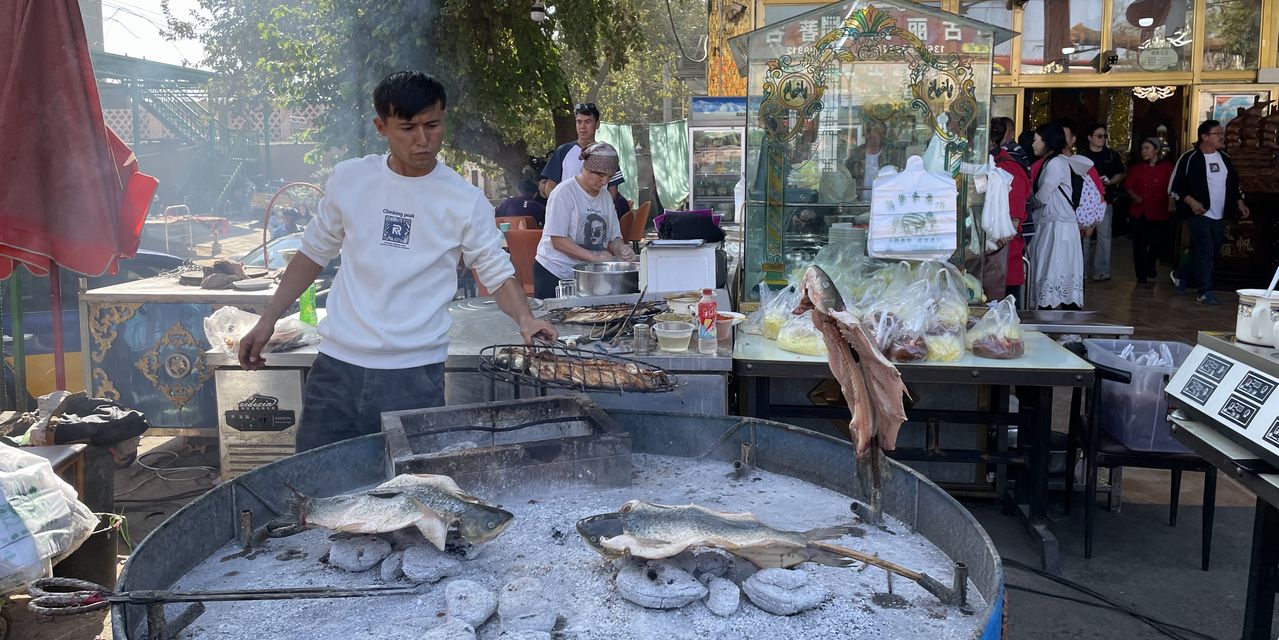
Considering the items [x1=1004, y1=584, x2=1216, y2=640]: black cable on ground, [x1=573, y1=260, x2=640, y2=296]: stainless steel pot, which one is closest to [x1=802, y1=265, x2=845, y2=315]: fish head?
[x1=1004, y1=584, x2=1216, y2=640]: black cable on ground

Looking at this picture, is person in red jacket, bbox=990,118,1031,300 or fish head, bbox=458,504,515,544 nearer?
fish head, bbox=458,504,515,544

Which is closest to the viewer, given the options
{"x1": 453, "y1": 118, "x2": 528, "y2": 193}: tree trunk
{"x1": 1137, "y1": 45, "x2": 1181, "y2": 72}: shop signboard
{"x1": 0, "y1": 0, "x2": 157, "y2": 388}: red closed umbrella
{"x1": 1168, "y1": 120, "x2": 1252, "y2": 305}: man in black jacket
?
{"x1": 0, "y1": 0, "x2": 157, "y2": 388}: red closed umbrella

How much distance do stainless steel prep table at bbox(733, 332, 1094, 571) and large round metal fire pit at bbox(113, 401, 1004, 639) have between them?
139cm

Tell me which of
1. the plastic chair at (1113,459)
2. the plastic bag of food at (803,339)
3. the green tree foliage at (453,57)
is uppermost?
the green tree foliage at (453,57)

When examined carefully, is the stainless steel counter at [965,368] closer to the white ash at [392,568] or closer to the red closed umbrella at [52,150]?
the white ash at [392,568]

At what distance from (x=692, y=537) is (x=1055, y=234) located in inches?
333

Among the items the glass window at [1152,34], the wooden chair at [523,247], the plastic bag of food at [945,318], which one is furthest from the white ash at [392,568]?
the glass window at [1152,34]

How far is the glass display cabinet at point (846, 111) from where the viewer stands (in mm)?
5102

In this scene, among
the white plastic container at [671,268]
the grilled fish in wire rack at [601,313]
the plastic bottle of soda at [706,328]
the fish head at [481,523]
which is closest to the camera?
the fish head at [481,523]

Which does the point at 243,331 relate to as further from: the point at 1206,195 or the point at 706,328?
the point at 1206,195

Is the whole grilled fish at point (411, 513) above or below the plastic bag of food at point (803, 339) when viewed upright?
below

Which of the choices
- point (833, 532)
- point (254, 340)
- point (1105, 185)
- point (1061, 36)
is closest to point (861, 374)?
point (833, 532)

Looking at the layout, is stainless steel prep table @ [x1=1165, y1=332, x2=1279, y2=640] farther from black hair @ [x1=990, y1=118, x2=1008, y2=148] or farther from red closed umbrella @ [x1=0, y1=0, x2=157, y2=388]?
black hair @ [x1=990, y1=118, x2=1008, y2=148]

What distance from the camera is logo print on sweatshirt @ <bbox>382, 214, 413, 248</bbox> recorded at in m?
2.94
